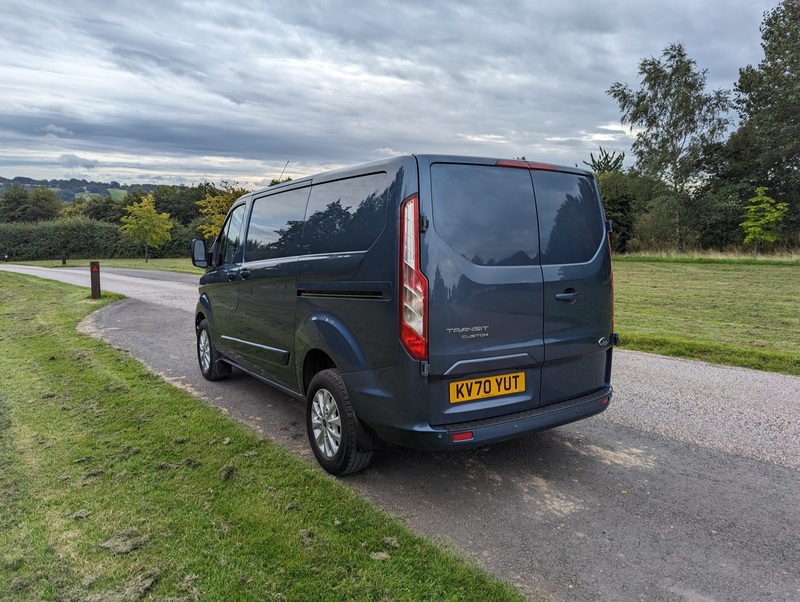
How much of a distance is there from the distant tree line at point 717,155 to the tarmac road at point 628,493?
1089 inches

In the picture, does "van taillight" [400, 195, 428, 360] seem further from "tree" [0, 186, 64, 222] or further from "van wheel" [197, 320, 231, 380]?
"tree" [0, 186, 64, 222]

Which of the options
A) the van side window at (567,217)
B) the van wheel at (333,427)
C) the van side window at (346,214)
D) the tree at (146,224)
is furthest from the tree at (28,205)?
the van side window at (567,217)

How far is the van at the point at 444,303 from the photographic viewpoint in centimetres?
304

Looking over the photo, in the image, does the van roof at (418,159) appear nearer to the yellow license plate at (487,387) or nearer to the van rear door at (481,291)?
the van rear door at (481,291)

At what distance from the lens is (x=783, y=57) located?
30297 millimetres

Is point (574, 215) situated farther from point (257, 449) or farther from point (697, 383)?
point (697, 383)

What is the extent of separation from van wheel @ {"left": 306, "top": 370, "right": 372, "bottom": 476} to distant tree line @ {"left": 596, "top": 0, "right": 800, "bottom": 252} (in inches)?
1151

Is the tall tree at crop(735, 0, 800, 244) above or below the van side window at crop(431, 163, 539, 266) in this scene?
above

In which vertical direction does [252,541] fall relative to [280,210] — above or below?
below

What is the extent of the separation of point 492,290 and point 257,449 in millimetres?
2240

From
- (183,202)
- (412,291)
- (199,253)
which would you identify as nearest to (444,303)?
(412,291)

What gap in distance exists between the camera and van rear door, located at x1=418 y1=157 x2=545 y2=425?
3016 millimetres

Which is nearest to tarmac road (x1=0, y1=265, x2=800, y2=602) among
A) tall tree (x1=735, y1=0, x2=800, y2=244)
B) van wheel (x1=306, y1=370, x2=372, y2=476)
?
van wheel (x1=306, y1=370, x2=372, y2=476)

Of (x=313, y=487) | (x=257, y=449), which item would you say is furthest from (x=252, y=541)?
(x=257, y=449)
